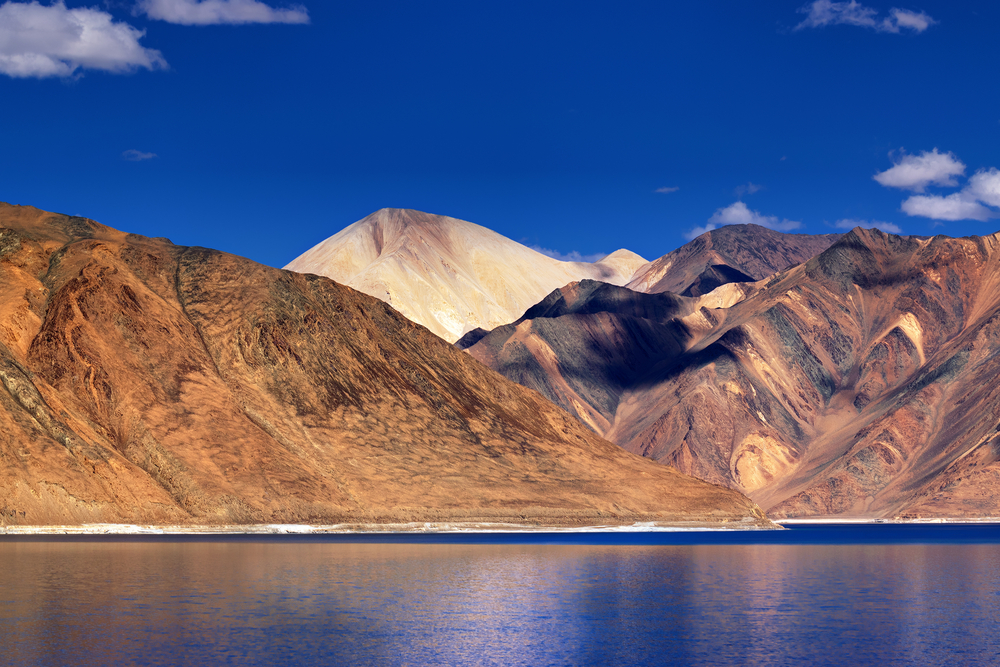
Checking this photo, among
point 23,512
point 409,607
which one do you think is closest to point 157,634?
point 409,607

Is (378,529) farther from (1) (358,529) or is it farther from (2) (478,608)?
(2) (478,608)

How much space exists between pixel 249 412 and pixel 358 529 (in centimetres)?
1959

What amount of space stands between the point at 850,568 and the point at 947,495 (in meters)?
119

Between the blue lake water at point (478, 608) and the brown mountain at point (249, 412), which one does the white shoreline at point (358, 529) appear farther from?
the blue lake water at point (478, 608)

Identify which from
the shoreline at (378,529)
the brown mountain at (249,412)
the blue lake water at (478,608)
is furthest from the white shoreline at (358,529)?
the blue lake water at (478,608)

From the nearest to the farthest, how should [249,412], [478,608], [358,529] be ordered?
[478,608] < [358,529] < [249,412]

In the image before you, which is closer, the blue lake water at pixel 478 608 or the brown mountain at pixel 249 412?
the blue lake water at pixel 478 608

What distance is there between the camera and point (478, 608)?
47.9 m

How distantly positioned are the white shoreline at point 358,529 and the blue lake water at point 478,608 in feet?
51.9

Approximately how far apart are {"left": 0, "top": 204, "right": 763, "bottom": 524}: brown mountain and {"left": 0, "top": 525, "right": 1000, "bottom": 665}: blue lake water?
24937 millimetres

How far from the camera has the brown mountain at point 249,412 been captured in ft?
345

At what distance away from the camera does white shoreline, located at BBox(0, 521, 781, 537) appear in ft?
318

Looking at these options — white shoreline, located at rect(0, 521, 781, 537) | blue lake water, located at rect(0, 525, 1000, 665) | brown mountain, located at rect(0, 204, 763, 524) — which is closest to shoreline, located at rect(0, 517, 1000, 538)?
white shoreline, located at rect(0, 521, 781, 537)

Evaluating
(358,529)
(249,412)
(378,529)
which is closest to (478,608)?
(358,529)
